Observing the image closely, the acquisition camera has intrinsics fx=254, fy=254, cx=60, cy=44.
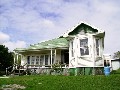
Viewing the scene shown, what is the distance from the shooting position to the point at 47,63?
34438 millimetres

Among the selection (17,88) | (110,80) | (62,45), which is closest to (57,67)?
(62,45)

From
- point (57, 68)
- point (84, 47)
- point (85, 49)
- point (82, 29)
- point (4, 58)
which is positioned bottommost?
point (57, 68)

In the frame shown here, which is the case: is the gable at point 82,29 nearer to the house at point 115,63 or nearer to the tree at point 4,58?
the tree at point 4,58

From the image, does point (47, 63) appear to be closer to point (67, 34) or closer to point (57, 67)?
point (57, 67)

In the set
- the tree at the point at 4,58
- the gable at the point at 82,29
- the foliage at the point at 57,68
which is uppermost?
the gable at the point at 82,29

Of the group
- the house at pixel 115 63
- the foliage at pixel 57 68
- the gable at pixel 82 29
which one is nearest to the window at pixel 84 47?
the gable at pixel 82 29

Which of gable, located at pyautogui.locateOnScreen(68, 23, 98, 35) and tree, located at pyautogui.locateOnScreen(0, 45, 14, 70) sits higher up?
gable, located at pyautogui.locateOnScreen(68, 23, 98, 35)

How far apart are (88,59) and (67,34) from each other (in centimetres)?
362

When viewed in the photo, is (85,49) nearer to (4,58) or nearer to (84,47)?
(84,47)

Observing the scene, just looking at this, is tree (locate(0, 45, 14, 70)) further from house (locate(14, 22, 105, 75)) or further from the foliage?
house (locate(14, 22, 105, 75))

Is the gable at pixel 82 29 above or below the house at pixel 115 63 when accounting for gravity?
above

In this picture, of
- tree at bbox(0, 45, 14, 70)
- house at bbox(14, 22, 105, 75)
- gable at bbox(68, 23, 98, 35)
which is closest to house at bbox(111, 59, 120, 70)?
tree at bbox(0, 45, 14, 70)

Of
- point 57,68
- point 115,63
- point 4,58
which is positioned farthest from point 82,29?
point 115,63

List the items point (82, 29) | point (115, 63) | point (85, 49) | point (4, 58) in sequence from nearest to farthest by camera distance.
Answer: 1. point (85, 49)
2. point (82, 29)
3. point (4, 58)
4. point (115, 63)
